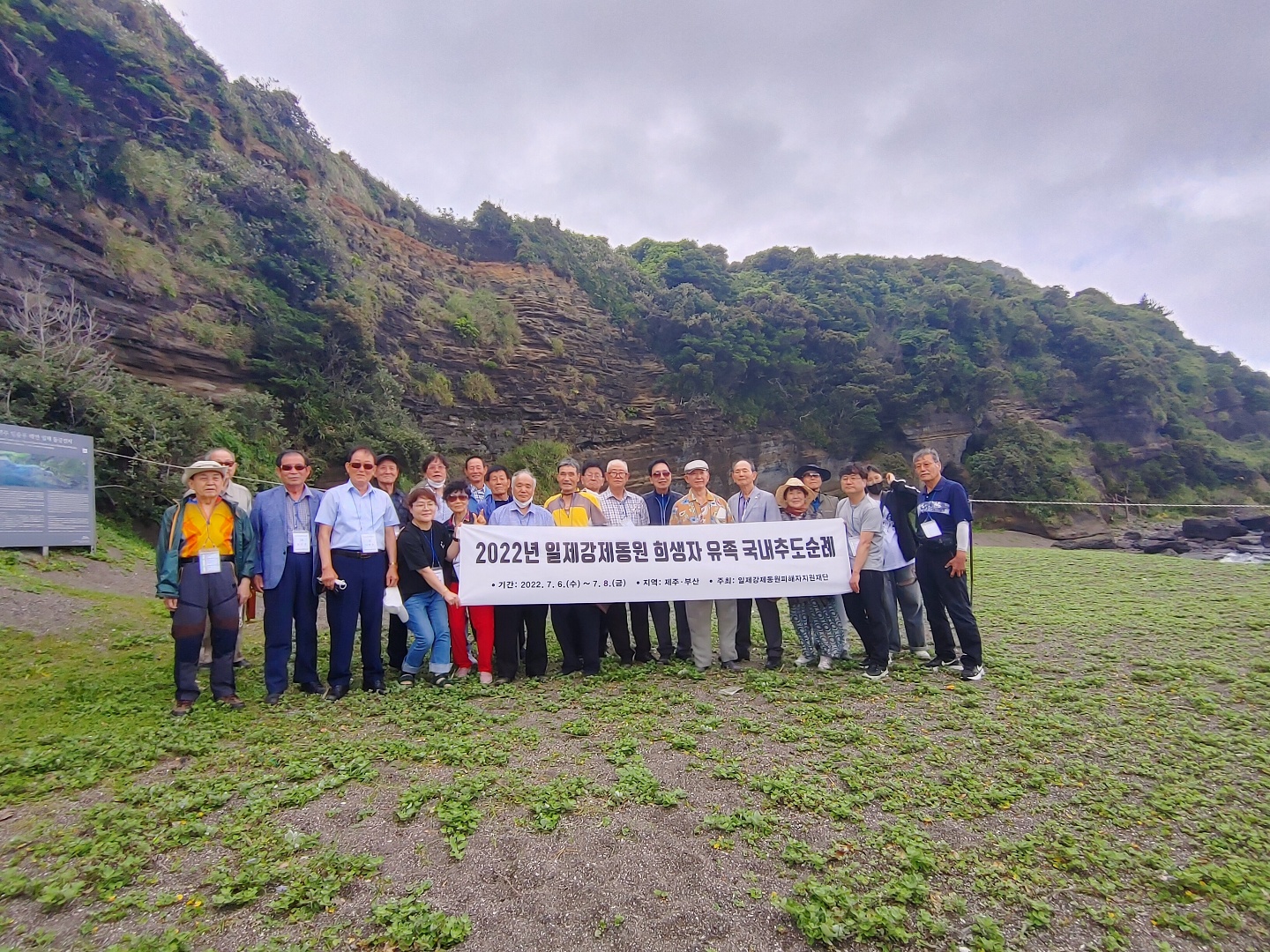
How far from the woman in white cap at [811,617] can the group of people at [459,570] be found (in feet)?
0.05

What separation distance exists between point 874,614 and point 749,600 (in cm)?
103

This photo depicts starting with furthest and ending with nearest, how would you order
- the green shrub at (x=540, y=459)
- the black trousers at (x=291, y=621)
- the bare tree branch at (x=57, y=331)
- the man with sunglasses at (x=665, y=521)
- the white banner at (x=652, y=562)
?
the green shrub at (x=540, y=459), the bare tree branch at (x=57, y=331), the man with sunglasses at (x=665, y=521), the white banner at (x=652, y=562), the black trousers at (x=291, y=621)

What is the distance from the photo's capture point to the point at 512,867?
236 cm

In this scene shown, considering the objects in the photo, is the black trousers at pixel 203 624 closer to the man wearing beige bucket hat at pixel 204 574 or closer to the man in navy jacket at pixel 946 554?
the man wearing beige bucket hat at pixel 204 574

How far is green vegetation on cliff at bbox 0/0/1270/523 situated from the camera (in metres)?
11.8

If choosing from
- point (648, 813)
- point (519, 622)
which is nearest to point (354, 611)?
point (519, 622)

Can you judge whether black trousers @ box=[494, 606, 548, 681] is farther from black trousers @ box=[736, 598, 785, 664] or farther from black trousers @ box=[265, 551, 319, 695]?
black trousers @ box=[736, 598, 785, 664]

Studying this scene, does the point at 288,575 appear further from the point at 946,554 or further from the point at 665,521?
the point at 946,554

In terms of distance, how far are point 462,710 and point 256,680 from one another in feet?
6.28

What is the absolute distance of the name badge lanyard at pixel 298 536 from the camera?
4359mm

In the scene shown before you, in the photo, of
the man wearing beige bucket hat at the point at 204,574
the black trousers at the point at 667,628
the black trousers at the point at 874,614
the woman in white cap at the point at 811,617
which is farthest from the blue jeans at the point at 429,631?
the black trousers at the point at 874,614

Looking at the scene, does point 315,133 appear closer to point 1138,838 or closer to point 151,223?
point 151,223

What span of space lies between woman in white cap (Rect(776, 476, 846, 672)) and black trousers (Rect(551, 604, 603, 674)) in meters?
1.65

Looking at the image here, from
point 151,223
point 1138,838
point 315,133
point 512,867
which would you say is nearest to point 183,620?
point 512,867
